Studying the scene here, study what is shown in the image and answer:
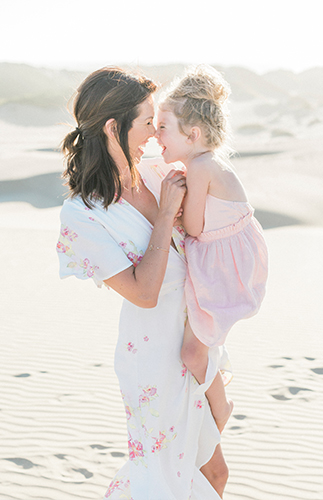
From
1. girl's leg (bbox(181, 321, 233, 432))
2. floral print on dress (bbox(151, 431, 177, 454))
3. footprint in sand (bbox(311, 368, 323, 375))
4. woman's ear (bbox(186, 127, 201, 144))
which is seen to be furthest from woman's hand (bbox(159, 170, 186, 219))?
footprint in sand (bbox(311, 368, 323, 375))

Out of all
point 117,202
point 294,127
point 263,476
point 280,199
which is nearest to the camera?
point 117,202

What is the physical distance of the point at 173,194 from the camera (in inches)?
95.6

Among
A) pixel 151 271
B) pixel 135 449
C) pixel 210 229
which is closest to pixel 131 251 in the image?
pixel 151 271

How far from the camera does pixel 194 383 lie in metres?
2.56

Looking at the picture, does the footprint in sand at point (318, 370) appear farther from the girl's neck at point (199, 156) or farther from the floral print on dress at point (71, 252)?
the floral print on dress at point (71, 252)

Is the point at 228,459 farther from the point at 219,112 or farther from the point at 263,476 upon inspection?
the point at 219,112

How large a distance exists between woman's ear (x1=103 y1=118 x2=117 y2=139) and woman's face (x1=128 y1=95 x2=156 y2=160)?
8 cm

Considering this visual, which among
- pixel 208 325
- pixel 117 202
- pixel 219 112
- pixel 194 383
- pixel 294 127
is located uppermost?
pixel 219 112

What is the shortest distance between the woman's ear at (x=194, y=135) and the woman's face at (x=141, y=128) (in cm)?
20

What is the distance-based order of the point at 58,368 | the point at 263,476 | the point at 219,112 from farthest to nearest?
the point at 58,368 → the point at 263,476 → the point at 219,112

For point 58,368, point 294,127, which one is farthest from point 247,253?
point 294,127

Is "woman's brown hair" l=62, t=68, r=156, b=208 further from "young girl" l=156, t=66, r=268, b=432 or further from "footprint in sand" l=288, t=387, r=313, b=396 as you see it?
"footprint in sand" l=288, t=387, r=313, b=396

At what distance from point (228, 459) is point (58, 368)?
2.51 m

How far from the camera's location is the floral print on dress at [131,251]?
2400mm
